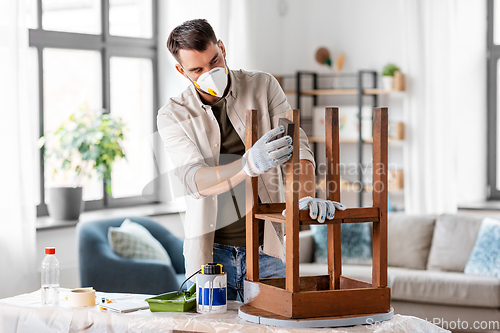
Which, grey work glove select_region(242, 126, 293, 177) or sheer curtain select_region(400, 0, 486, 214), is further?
sheer curtain select_region(400, 0, 486, 214)

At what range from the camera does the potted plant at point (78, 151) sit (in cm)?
372

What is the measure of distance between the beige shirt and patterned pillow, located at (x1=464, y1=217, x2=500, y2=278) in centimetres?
228

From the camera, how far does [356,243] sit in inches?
155

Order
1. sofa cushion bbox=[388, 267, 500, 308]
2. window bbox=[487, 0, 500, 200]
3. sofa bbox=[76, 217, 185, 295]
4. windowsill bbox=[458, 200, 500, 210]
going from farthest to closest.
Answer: window bbox=[487, 0, 500, 200], windowsill bbox=[458, 200, 500, 210], sofa cushion bbox=[388, 267, 500, 308], sofa bbox=[76, 217, 185, 295]

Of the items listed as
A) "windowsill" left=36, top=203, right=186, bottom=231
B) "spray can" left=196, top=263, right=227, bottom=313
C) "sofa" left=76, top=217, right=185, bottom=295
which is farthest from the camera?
"windowsill" left=36, top=203, right=186, bottom=231

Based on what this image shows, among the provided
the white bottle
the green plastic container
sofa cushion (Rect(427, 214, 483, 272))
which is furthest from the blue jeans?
sofa cushion (Rect(427, 214, 483, 272))

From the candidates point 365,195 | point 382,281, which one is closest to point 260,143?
point 382,281

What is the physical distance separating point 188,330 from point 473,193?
3.55 meters

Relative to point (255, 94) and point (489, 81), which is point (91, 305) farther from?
point (489, 81)

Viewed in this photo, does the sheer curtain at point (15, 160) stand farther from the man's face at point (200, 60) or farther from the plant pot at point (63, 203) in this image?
the man's face at point (200, 60)

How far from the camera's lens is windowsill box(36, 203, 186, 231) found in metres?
3.64

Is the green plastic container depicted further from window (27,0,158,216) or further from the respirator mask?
window (27,0,158,216)

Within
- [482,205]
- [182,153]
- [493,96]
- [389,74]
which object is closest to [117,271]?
[182,153]

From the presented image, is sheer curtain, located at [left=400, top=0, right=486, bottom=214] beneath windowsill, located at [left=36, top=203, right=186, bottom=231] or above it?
above
